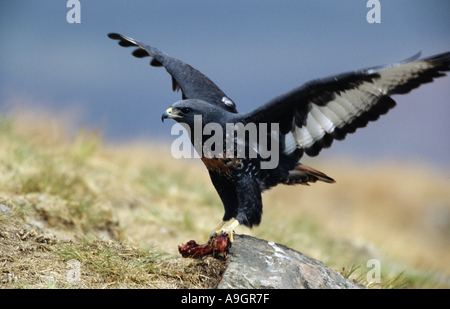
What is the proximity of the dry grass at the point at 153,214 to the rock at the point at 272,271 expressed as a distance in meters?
0.20

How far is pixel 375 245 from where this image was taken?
9.21 meters

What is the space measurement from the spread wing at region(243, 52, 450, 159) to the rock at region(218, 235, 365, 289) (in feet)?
3.42

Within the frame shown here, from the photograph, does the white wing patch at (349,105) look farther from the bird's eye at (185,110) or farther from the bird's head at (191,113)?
the bird's eye at (185,110)

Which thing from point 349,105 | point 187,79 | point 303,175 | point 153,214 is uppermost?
point 187,79

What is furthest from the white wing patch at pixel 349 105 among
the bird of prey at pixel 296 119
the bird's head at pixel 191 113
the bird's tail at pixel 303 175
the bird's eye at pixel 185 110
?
the bird's eye at pixel 185 110

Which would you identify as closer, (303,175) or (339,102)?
(339,102)

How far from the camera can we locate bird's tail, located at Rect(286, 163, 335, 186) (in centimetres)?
434

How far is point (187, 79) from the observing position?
16.5 ft

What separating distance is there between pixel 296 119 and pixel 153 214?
346 cm

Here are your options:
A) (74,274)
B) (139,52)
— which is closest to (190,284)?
(74,274)

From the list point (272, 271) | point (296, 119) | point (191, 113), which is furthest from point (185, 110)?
point (272, 271)

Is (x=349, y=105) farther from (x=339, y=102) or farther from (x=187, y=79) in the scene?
(x=187, y=79)

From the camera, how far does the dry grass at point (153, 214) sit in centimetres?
359
